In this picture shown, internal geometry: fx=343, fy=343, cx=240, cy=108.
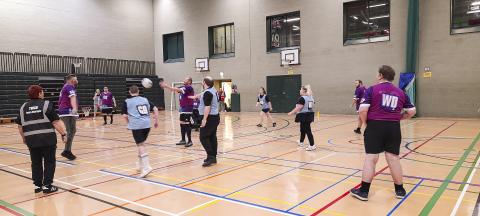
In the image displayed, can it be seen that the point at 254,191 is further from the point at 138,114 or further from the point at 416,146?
the point at 416,146

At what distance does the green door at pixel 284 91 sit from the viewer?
→ 22417 millimetres

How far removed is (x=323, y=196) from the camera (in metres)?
4.98

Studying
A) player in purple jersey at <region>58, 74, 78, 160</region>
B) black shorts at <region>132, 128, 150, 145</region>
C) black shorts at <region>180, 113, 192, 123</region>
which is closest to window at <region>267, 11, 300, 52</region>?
black shorts at <region>180, 113, 192, 123</region>

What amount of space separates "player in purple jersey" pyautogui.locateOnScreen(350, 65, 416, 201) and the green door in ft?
57.7

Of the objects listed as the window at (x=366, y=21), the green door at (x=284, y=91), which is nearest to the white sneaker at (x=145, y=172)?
the window at (x=366, y=21)

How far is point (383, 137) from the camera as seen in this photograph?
470 cm

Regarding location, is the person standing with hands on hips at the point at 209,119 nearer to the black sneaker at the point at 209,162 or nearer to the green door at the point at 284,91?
the black sneaker at the point at 209,162

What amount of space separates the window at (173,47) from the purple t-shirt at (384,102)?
81.3 ft

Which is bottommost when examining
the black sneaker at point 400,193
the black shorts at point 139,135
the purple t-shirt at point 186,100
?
the black sneaker at point 400,193

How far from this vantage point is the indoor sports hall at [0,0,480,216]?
15.9 feet

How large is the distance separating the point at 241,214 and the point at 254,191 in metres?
1.00

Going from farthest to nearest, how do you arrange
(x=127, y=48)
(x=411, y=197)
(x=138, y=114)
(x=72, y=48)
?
(x=127, y=48), (x=72, y=48), (x=138, y=114), (x=411, y=197)

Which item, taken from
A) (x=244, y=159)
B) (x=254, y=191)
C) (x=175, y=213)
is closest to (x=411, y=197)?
(x=254, y=191)

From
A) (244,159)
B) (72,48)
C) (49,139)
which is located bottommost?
(244,159)
